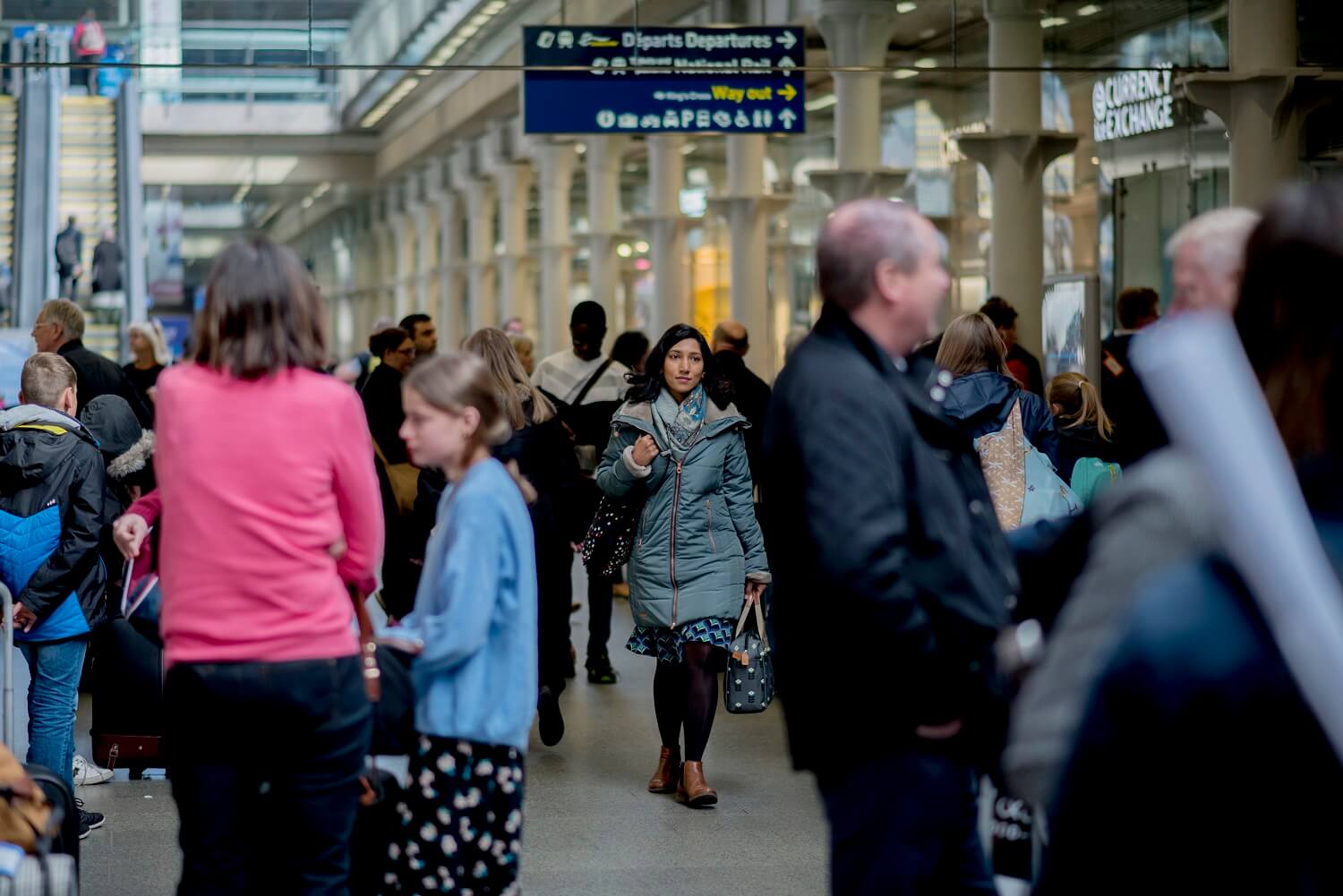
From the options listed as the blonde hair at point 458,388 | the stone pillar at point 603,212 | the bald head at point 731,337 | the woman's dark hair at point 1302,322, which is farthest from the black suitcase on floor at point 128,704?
the stone pillar at point 603,212

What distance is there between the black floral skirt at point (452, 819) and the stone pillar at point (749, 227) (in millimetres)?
17385

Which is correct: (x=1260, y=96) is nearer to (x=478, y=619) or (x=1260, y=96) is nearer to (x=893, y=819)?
(x=478, y=619)

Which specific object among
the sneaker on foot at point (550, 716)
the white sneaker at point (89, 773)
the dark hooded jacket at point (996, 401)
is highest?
the dark hooded jacket at point (996, 401)

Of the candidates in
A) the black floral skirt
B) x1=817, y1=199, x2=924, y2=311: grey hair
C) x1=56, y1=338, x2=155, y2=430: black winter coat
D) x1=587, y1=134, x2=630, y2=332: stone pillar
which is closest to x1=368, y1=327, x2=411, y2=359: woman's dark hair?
x1=56, y1=338, x2=155, y2=430: black winter coat

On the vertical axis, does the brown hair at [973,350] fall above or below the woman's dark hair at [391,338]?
below

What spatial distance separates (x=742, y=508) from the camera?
23.0 feet

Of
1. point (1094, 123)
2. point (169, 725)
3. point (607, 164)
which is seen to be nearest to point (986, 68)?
point (1094, 123)

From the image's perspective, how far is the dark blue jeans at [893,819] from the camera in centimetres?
313

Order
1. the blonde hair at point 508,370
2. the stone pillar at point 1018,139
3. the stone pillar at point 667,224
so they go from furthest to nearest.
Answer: the stone pillar at point 667,224 < the stone pillar at point 1018,139 < the blonde hair at point 508,370

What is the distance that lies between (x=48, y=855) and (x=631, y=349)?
25.3 feet

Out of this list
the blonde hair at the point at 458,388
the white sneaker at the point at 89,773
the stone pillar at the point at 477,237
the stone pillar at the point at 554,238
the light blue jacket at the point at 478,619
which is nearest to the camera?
the light blue jacket at the point at 478,619

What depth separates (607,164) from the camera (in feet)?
88.4

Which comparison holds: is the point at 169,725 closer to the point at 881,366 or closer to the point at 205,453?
the point at 205,453

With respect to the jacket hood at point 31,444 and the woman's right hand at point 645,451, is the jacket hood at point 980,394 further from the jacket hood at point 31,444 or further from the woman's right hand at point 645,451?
the jacket hood at point 31,444
